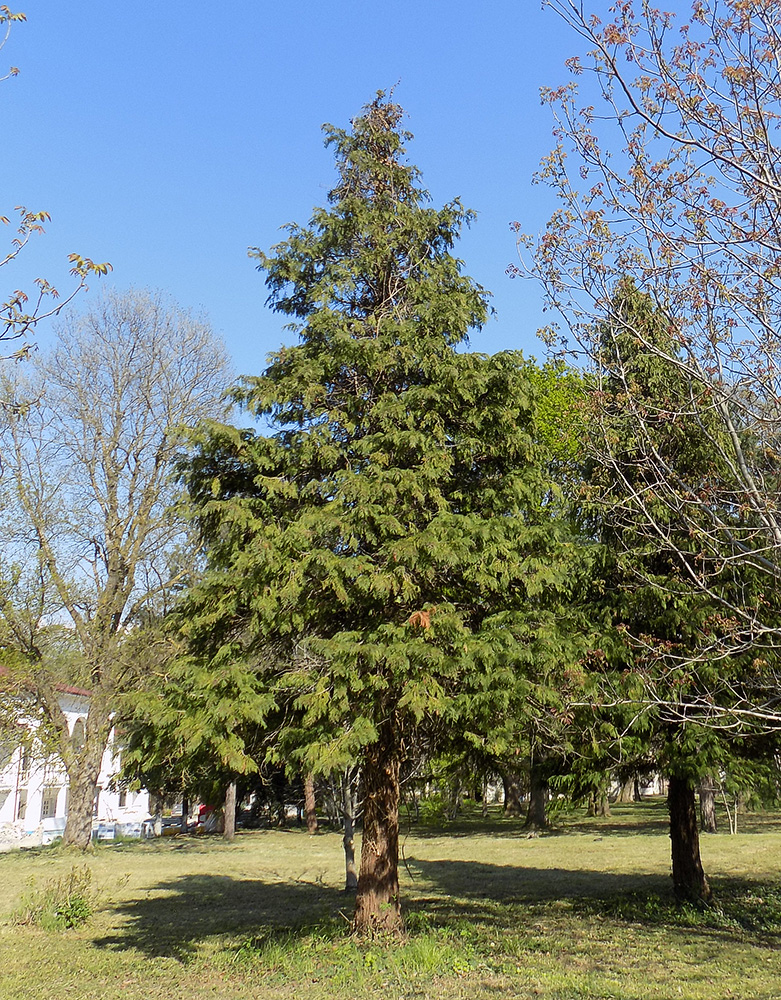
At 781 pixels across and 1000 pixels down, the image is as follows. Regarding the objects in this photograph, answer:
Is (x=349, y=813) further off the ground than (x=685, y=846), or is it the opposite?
(x=349, y=813)

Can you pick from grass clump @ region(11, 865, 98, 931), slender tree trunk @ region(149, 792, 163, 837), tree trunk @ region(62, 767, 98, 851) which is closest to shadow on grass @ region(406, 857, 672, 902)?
grass clump @ region(11, 865, 98, 931)

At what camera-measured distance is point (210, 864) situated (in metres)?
22.9

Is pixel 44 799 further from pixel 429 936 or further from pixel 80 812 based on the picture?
pixel 429 936

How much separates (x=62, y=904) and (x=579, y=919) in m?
8.28

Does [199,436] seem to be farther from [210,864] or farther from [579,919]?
[210,864]

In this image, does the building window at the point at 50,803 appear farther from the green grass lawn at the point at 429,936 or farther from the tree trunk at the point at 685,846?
the tree trunk at the point at 685,846

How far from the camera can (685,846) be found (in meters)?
13.0

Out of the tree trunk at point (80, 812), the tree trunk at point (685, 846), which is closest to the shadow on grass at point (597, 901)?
the tree trunk at point (685, 846)

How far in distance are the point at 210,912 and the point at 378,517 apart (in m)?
9.27

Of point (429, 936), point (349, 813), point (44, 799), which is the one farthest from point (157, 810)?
point (429, 936)

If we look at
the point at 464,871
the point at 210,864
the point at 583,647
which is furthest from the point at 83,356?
the point at 583,647

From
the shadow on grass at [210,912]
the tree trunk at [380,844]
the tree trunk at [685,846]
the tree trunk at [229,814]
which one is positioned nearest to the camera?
the tree trunk at [380,844]

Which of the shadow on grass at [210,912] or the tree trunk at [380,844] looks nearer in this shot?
the tree trunk at [380,844]

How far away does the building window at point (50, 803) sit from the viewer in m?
33.2
